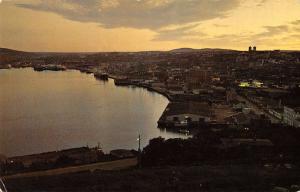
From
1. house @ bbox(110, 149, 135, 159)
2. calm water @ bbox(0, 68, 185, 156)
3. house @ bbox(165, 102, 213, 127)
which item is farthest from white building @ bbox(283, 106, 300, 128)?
house @ bbox(110, 149, 135, 159)

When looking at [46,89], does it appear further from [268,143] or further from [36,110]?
[268,143]

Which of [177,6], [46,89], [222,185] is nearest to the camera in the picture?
[222,185]

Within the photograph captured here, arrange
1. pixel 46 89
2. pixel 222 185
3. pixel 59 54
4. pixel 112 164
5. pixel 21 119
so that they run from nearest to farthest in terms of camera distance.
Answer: pixel 222 185 → pixel 112 164 → pixel 59 54 → pixel 21 119 → pixel 46 89

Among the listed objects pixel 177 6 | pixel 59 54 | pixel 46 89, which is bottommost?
pixel 46 89

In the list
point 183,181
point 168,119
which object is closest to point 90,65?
point 168,119

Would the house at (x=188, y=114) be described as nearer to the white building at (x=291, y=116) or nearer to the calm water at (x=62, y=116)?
the calm water at (x=62, y=116)

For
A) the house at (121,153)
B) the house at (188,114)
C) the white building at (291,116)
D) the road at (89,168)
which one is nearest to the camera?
the road at (89,168)

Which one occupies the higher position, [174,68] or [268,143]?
[174,68]

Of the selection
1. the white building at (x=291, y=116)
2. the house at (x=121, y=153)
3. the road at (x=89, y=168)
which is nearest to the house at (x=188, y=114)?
the white building at (x=291, y=116)
